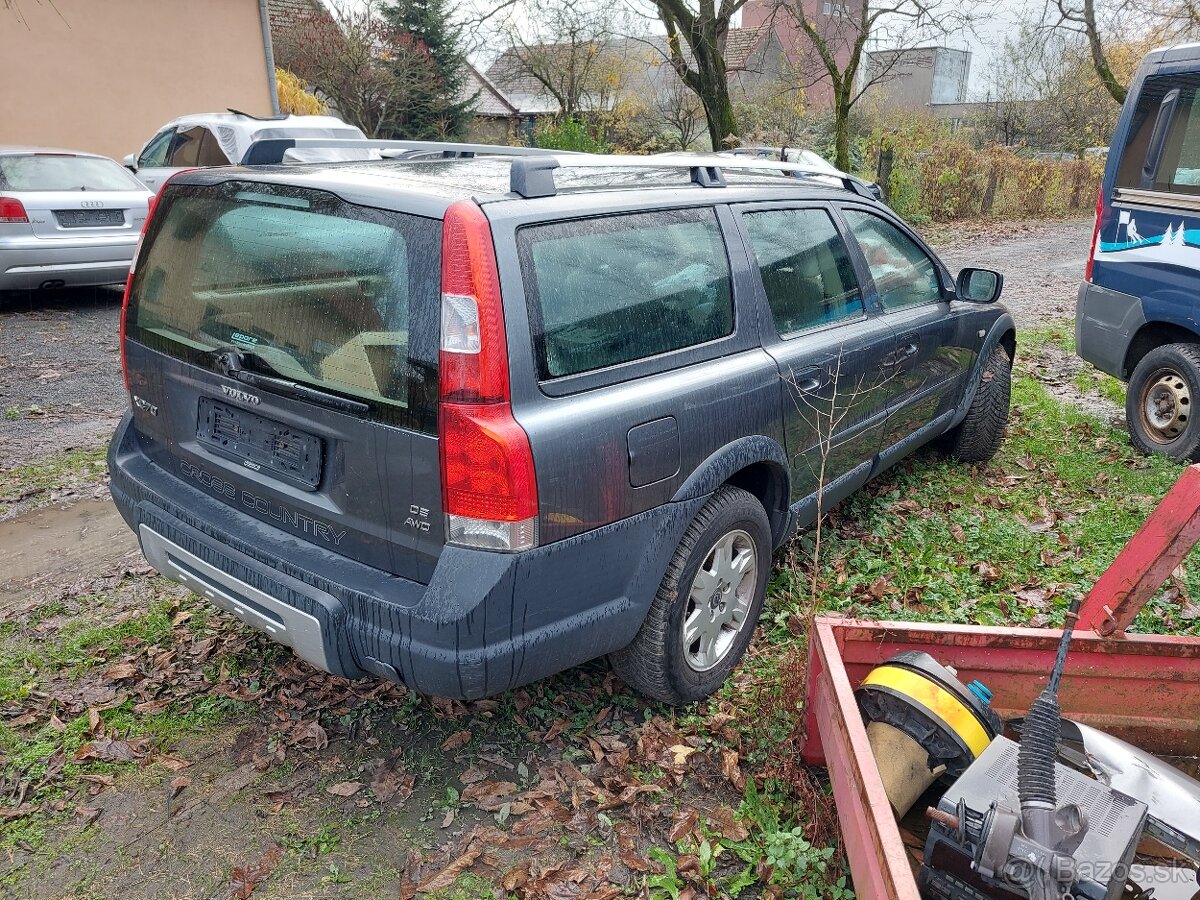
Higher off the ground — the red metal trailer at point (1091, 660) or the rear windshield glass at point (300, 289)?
the rear windshield glass at point (300, 289)

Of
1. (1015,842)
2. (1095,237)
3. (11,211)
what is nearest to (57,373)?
(11,211)

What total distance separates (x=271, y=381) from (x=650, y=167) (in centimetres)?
158

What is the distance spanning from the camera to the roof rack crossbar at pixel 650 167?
263 centimetres

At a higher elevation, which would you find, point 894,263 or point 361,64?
point 361,64

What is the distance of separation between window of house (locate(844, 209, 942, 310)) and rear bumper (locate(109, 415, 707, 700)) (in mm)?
1864

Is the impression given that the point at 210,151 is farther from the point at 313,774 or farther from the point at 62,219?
the point at 313,774

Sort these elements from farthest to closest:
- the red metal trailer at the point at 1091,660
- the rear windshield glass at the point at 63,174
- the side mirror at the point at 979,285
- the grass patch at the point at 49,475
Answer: the rear windshield glass at the point at 63,174 → the grass patch at the point at 49,475 → the side mirror at the point at 979,285 → the red metal trailer at the point at 1091,660

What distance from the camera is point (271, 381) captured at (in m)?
2.67

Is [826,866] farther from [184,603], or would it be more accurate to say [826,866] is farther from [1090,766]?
[184,603]

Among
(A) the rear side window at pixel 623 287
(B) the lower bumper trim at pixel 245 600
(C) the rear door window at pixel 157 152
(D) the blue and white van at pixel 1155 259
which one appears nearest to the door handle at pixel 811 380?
(A) the rear side window at pixel 623 287

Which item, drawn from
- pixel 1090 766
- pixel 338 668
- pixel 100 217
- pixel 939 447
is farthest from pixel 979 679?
pixel 100 217

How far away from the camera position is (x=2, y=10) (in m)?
13.8

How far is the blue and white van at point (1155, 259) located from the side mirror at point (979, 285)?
4.57 feet

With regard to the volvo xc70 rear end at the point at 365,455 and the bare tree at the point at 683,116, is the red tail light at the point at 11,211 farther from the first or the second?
the bare tree at the point at 683,116
